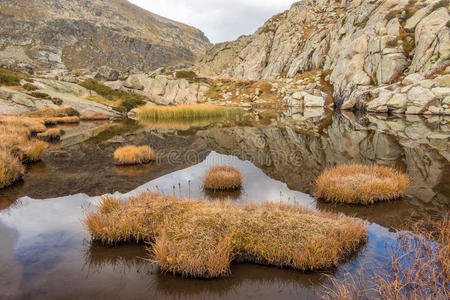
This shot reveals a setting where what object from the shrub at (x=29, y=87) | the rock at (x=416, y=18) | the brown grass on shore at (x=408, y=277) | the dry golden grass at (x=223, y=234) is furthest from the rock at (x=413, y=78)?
the shrub at (x=29, y=87)

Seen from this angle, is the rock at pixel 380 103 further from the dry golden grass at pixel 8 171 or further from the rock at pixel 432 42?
the dry golden grass at pixel 8 171

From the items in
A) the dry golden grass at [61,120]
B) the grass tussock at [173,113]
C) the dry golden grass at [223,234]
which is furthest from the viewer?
the grass tussock at [173,113]

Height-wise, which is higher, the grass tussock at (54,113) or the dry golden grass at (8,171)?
the grass tussock at (54,113)

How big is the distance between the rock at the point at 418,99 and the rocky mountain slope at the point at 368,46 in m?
4.43

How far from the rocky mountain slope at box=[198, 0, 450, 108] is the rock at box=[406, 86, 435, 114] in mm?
4430

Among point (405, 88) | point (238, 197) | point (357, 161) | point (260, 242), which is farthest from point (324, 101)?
point (260, 242)

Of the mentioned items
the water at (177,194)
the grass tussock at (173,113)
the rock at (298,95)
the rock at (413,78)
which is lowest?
the water at (177,194)

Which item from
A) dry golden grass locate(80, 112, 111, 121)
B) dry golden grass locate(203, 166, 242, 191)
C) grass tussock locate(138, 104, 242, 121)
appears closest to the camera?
dry golden grass locate(203, 166, 242, 191)

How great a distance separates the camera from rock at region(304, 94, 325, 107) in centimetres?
6650

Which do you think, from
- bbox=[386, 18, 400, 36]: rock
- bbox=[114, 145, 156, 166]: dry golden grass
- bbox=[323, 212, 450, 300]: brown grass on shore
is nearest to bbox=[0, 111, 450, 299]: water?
bbox=[323, 212, 450, 300]: brown grass on shore

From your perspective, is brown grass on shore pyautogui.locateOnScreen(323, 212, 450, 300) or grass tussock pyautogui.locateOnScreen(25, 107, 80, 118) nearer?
brown grass on shore pyautogui.locateOnScreen(323, 212, 450, 300)

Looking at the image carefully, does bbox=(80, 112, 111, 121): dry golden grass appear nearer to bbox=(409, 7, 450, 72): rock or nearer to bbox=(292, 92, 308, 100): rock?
bbox=(292, 92, 308, 100): rock

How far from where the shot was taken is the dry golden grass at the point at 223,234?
5.91m

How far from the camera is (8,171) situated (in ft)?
39.8
